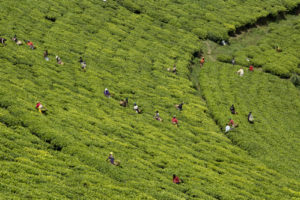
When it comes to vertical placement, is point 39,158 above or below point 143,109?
above

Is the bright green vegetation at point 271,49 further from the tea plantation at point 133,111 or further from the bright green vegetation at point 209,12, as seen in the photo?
the bright green vegetation at point 209,12

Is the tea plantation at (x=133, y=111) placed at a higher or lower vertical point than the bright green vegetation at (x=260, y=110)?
higher

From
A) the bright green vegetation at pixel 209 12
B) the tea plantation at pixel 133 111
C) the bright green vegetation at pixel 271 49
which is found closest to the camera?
the tea plantation at pixel 133 111

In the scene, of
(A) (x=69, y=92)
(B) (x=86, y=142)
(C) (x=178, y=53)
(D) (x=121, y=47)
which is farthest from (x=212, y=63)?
(B) (x=86, y=142)

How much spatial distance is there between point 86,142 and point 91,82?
15.4 meters

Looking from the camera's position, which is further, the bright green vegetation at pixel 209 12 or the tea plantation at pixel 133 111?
the bright green vegetation at pixel 209 12

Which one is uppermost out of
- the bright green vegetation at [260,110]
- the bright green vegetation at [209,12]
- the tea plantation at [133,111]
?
the bright green vegetation at [209,12]

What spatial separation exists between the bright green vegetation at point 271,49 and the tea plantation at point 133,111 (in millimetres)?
2787

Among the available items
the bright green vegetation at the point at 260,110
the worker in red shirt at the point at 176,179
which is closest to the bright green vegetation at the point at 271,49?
the bright green vegetation at the point at 260,110

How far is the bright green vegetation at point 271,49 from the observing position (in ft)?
213

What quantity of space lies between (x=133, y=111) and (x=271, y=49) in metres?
39.7

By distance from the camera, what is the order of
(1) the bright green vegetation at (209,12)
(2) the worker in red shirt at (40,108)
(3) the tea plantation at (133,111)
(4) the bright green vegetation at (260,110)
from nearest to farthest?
1. (3) the tea plantation at (133,111)
2. (2) the worker in red shirt at (40,108)
3. (4) the bright green vegetation at (260,110)
4. (1) the bright green vegetation at (209,12)

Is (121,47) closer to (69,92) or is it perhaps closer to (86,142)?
(69,92)

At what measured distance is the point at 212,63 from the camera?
6294cm
